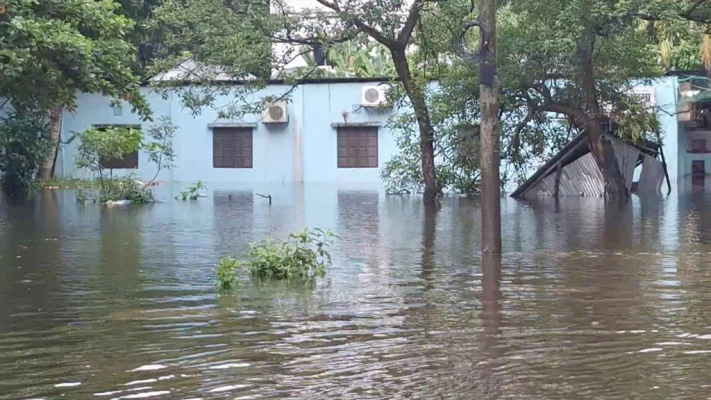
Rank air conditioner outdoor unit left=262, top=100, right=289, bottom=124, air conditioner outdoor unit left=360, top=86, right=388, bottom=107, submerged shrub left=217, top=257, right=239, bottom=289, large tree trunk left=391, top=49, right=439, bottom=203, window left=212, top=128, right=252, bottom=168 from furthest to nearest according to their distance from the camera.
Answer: window left=212, top=128, right=252, bottom=168
air conditioner outdoor unit left=262, top=100, right=289, bottom=124
air conditioner outdoor unit left=360, top=86, right=388, bottom=107
large tree trunk left=391, top=49, right=439, bottom=203
submerged shrub left=217, top=257, right=239, bottom=289

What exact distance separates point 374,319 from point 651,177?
2086 cm

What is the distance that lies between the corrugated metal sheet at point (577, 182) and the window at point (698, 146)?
982cm

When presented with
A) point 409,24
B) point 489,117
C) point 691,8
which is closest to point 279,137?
point 409,24

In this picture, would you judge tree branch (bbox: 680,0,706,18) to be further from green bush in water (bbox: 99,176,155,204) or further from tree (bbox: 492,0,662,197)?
green bush in water (bbox: 99,176,155,204)

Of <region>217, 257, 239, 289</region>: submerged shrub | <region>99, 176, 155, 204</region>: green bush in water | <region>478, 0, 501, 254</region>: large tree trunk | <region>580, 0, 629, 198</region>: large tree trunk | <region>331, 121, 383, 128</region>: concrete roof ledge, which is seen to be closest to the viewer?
<region>217, 257, 239, 289</region>: submerged shrub

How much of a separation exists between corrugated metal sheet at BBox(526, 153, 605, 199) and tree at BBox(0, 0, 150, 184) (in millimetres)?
14927

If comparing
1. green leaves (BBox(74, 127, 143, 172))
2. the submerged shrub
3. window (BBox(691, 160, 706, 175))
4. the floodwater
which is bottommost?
the floodwater

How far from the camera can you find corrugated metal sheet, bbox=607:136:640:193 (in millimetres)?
26094

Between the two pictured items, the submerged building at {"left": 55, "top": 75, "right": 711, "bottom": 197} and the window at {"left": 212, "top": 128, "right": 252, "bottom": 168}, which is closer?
the submerged building at {"left": 55, "top": 75, "right": 711, "bottom": 197}

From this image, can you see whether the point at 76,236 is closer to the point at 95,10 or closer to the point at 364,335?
the point at 95,10

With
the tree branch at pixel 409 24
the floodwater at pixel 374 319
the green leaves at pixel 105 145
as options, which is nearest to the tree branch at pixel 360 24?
the tree branch at pixel 409 24

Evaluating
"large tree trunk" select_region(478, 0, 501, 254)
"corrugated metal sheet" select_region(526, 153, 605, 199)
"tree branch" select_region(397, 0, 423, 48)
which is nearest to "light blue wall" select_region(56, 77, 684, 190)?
"corrugated metal sheet" select_region(526, 153, 605, 199)

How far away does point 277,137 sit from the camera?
3984cm

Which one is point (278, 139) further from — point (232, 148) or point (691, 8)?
point (691, 8)
